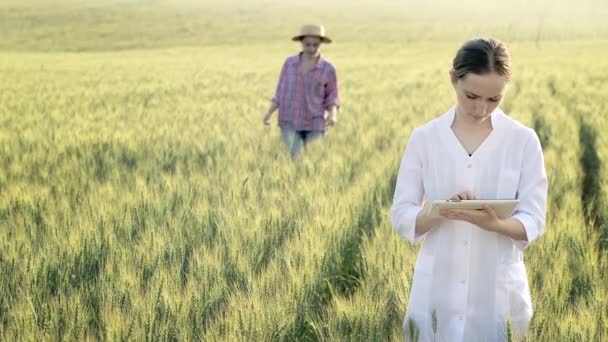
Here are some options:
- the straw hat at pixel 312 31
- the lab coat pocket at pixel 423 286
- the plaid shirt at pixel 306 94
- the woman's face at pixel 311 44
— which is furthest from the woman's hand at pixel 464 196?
the plaid shirt at pixel 306 94

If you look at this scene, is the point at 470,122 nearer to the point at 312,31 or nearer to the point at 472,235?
the point at 472,235

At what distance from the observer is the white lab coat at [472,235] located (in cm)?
197

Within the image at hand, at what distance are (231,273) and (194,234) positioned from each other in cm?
52

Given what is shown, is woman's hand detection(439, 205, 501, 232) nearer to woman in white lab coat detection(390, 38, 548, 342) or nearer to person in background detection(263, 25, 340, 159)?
woman in white lab coat detection(390, 38, 548, 342)

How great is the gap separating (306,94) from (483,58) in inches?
152

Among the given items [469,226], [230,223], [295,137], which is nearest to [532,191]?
[469,226]

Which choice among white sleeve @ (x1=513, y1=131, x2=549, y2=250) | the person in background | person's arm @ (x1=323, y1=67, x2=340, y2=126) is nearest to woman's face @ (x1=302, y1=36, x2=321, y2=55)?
the person in background

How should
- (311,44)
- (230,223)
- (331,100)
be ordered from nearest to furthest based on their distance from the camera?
(230,223)
(311,44)
(331,100)

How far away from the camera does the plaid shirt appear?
5625 mm

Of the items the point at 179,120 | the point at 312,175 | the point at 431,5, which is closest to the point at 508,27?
the point at 431,5

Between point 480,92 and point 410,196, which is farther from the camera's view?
point 410,196

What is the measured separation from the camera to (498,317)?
1.98 meters

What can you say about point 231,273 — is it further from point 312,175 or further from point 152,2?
point 152,2

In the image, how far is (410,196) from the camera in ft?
6.68
